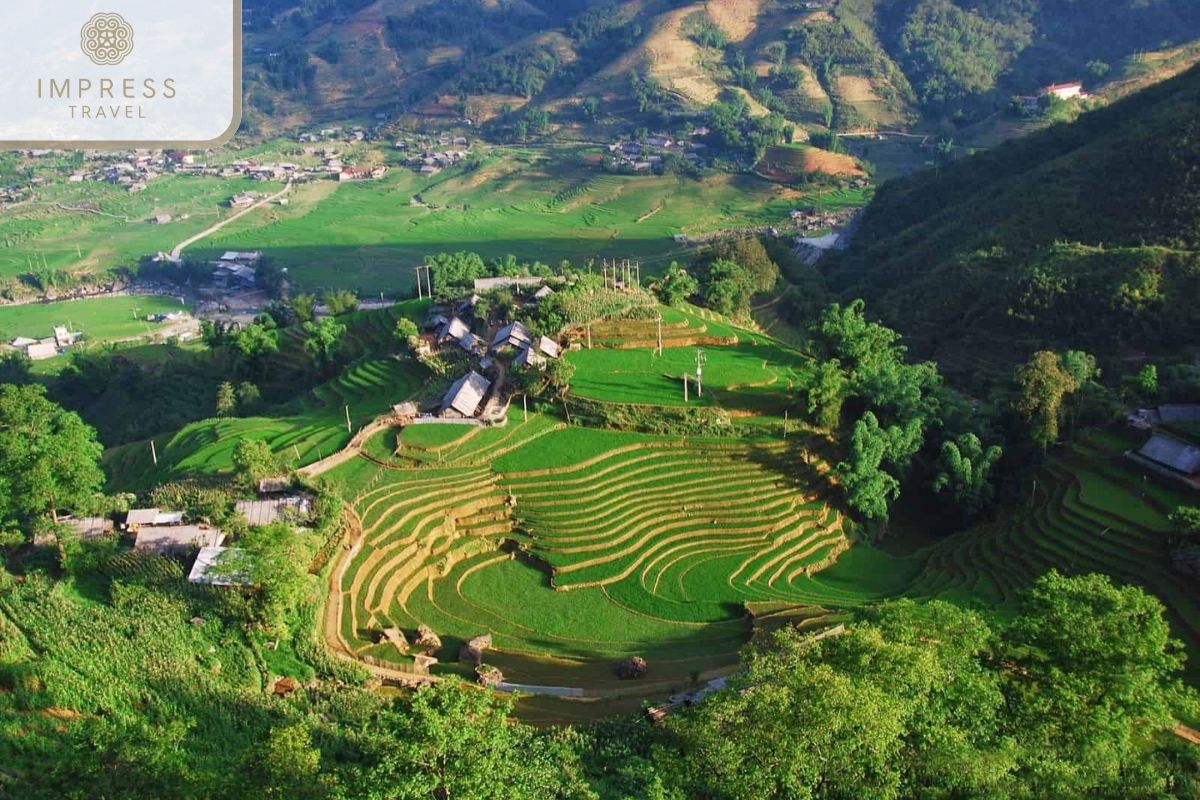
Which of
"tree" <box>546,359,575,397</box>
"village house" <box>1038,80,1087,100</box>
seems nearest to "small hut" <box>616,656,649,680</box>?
"tree" <box>546,359,575,397</box>

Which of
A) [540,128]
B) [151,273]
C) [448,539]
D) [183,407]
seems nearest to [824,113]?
[540,128]

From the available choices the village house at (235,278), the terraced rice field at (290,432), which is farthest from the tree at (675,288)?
the village house at (235,278)

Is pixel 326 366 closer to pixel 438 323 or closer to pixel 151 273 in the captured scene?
pixel 438 323

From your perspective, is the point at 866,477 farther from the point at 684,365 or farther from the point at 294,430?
the point at 294,430

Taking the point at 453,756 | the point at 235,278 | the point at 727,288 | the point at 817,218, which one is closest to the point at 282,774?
the point at 453,756

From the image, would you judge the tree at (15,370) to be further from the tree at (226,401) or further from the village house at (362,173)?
the village house at (362,173)

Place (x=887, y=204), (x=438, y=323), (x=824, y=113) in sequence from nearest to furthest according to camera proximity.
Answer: (x=438, y=323), (x=887, y=204), (x=824, y=113)
